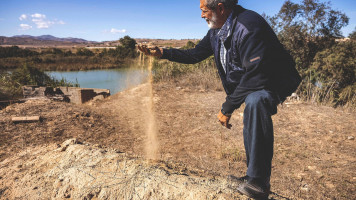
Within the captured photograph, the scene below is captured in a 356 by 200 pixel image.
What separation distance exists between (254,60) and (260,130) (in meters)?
0.47

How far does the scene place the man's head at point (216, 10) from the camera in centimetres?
163

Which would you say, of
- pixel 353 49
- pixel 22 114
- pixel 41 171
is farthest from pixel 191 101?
pixel 353 49

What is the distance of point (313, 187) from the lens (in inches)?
94.7

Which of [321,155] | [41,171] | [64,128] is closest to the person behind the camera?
[41,171]

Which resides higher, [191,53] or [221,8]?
[221,8]

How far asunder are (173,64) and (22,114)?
20.1 feet

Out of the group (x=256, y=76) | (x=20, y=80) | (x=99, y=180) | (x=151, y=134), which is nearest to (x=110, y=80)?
(x=20, y=80)

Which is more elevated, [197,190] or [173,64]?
[173,64]

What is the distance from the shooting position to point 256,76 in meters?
1.43

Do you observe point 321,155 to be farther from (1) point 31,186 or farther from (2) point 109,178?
(1) point 31,186

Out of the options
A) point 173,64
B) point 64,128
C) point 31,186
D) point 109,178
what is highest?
point 173,64

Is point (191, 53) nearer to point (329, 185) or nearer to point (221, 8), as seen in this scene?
point (221, 8)

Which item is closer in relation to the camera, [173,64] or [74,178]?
[74,178]

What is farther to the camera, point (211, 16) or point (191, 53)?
point (191, 53)
